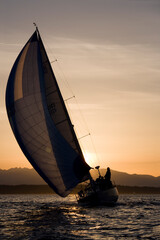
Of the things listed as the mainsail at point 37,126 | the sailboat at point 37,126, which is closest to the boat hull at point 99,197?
the sailboat at point 37,126

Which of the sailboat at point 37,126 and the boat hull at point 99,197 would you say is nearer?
the sailboat at point 37,126

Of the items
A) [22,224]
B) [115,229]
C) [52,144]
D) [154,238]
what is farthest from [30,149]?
[154,238]

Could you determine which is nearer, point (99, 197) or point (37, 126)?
point (37, 126)

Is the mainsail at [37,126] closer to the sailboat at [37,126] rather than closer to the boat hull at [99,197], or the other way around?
the sailboat at [37,126]

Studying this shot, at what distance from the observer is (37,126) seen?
27.3 metres

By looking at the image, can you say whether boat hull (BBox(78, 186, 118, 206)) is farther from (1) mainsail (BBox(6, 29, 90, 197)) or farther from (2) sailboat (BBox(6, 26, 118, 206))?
(1) mainsail (BBox(6, 29, 90, 197))

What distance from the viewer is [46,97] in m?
30.5

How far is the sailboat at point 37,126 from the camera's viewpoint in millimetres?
27438

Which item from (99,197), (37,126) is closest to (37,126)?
(37,126)

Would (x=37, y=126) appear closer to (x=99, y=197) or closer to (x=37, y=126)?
(x=37, y=126)

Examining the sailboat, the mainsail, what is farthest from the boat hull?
the mainsail

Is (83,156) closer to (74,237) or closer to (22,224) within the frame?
(22,224)

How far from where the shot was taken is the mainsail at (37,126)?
2744 centimetres

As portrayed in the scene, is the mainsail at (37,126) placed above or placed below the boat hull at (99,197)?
above
